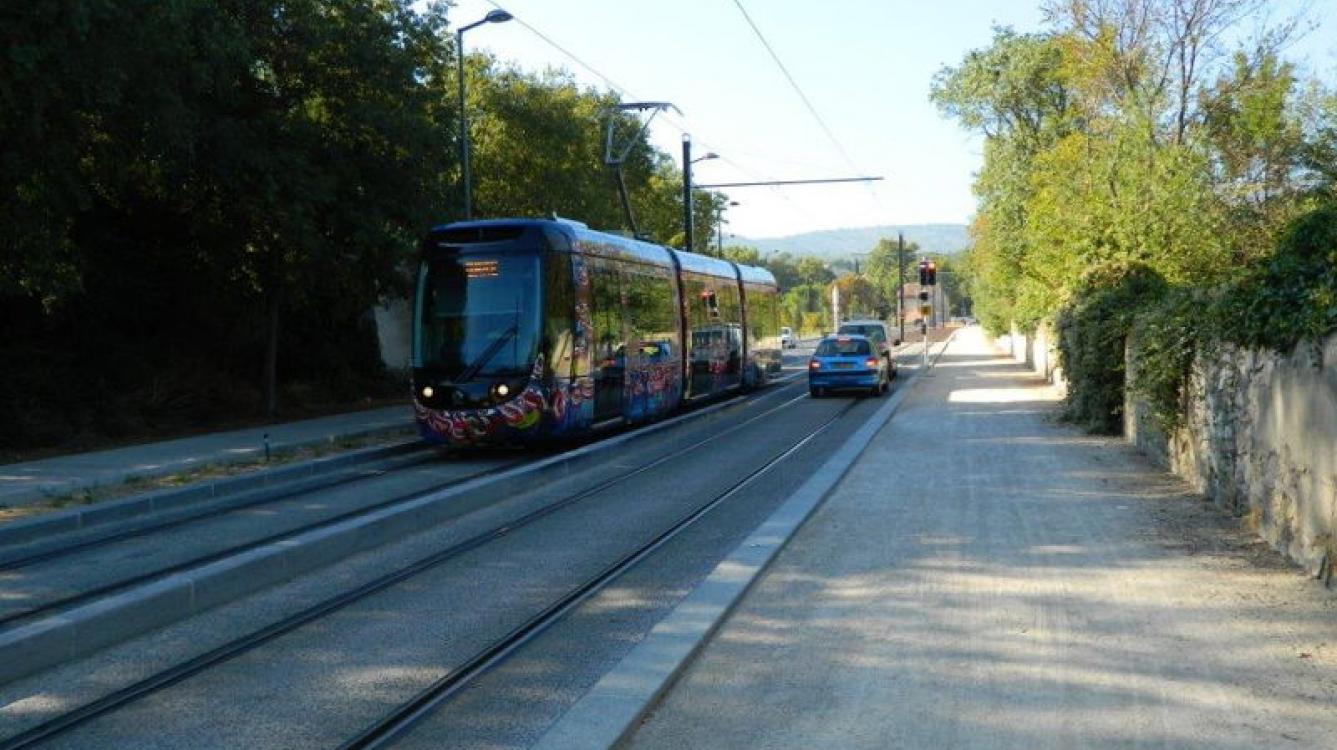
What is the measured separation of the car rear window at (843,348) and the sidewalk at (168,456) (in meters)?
10.2

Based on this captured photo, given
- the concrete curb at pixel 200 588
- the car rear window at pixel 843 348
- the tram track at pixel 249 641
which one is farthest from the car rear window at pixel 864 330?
the concrete curb at pixel 200 588

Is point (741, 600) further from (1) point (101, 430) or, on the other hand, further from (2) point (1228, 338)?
(1) point (101, 430)

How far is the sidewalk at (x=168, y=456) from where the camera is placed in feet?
46.9

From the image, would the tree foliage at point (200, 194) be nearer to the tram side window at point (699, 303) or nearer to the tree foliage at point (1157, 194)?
the tram side window at point (699, 303)

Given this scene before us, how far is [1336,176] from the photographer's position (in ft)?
62.0

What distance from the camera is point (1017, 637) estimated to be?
20.1 feet

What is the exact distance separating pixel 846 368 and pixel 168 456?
15.5 meters

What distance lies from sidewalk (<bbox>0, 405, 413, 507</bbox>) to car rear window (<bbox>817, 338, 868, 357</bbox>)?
33.5 ft

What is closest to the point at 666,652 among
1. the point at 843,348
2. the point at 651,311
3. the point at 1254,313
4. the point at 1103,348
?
the point at 1254,313

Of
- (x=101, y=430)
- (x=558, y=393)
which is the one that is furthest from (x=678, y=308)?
(x=101, y=430)

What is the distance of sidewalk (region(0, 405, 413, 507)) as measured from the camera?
Result: 14289 millimetres

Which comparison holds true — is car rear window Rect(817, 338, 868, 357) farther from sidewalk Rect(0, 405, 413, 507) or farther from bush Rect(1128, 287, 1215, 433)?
bush Rect(1128, 287, 1215, 433)

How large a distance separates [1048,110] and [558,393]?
33433 millimetres

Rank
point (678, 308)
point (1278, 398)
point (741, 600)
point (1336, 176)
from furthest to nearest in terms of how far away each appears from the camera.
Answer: point (678, 308) → point (1336, 176) → point (1278, 398) → point (741, 600)
